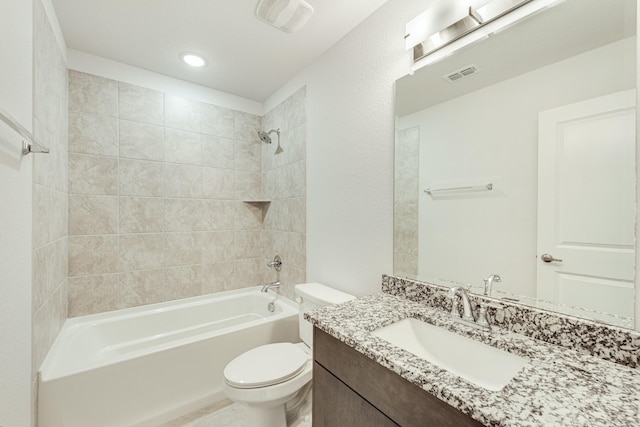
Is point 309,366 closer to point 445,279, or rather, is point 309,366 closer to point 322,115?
point 445,279

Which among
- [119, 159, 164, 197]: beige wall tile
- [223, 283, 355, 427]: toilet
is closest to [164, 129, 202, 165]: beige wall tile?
[119, 159, 164, 197]: beige wall tile

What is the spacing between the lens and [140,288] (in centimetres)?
219

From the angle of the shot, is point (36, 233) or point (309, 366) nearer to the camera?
point (36, 233)

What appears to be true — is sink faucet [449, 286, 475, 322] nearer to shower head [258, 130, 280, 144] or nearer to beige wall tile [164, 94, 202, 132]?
shower head [258, 130, 280, 144]

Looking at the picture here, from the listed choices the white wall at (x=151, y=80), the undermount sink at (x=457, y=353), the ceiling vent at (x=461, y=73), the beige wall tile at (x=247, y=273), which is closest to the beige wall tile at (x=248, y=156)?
the white wall at (x=151, y=80)

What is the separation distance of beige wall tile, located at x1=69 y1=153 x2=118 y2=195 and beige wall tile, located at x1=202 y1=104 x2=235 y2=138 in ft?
2.59

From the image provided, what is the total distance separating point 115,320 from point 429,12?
281 centimetres

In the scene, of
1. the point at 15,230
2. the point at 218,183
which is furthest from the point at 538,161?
the point at 218,183

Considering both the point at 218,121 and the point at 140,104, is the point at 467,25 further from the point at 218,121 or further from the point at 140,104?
the point at 140,104

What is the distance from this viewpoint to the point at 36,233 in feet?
4.18

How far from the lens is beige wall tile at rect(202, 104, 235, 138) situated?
8.12ft

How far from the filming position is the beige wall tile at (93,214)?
194cm

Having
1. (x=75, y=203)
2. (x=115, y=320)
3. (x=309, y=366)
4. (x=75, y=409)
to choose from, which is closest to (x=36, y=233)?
(x=75, y=203)

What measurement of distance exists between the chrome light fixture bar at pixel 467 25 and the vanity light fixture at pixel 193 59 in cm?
157
